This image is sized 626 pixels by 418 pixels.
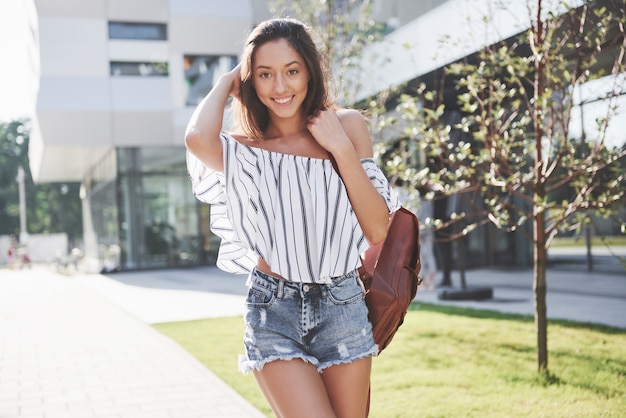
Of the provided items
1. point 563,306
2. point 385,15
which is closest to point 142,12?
point 385,15

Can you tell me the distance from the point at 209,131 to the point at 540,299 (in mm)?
4059

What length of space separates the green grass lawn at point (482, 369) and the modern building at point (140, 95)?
47.9ft

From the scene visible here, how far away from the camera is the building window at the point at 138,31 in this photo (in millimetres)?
22531

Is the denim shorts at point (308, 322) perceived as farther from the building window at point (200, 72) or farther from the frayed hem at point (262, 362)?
the building window at point (200, 72)

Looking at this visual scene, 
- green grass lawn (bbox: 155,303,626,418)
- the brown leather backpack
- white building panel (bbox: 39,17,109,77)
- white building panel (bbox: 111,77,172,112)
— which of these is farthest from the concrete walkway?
white building panel (bbox: 39,17,109,77)

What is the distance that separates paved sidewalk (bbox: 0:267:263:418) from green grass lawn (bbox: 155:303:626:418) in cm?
27

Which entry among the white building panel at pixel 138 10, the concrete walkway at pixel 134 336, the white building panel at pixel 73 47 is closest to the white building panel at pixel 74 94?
the white building panel at pixel 73 47

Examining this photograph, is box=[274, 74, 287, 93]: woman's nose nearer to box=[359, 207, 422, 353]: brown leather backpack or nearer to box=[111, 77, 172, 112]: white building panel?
box=[359, 207, 422, 353]: brown leather backpack

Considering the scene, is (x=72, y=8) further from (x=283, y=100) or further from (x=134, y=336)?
(x=283, y=100)

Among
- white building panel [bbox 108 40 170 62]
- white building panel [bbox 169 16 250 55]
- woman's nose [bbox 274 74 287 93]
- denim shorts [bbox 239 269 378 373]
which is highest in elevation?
white building panel [bbox 169 16 250 55]

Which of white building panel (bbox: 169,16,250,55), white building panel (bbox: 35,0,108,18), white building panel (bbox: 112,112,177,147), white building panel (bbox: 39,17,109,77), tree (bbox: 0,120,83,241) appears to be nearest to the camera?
white building panel (bbox: 35,0,108,18)

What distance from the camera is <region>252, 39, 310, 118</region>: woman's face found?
94.0 inches

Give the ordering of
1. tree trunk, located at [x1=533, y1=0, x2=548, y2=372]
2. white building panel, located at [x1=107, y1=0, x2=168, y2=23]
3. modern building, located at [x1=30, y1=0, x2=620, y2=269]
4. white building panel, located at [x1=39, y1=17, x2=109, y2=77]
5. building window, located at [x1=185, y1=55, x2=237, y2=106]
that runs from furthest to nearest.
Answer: building window, located at [x1=185, y1=55, x2=237, y2=106], white building panel, located at [x1=107, y1=0, x2=168, y2=23], modern building, located at [x1=30, y1=0, x2=620, y2=269], white building panel, located at [x1=39, y1=17, x2=109, y2=77], tree trunk, located at [x1=533, y1=0, x2=548, y2=372]

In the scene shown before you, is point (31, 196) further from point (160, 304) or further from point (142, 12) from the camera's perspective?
point (160, 304)
